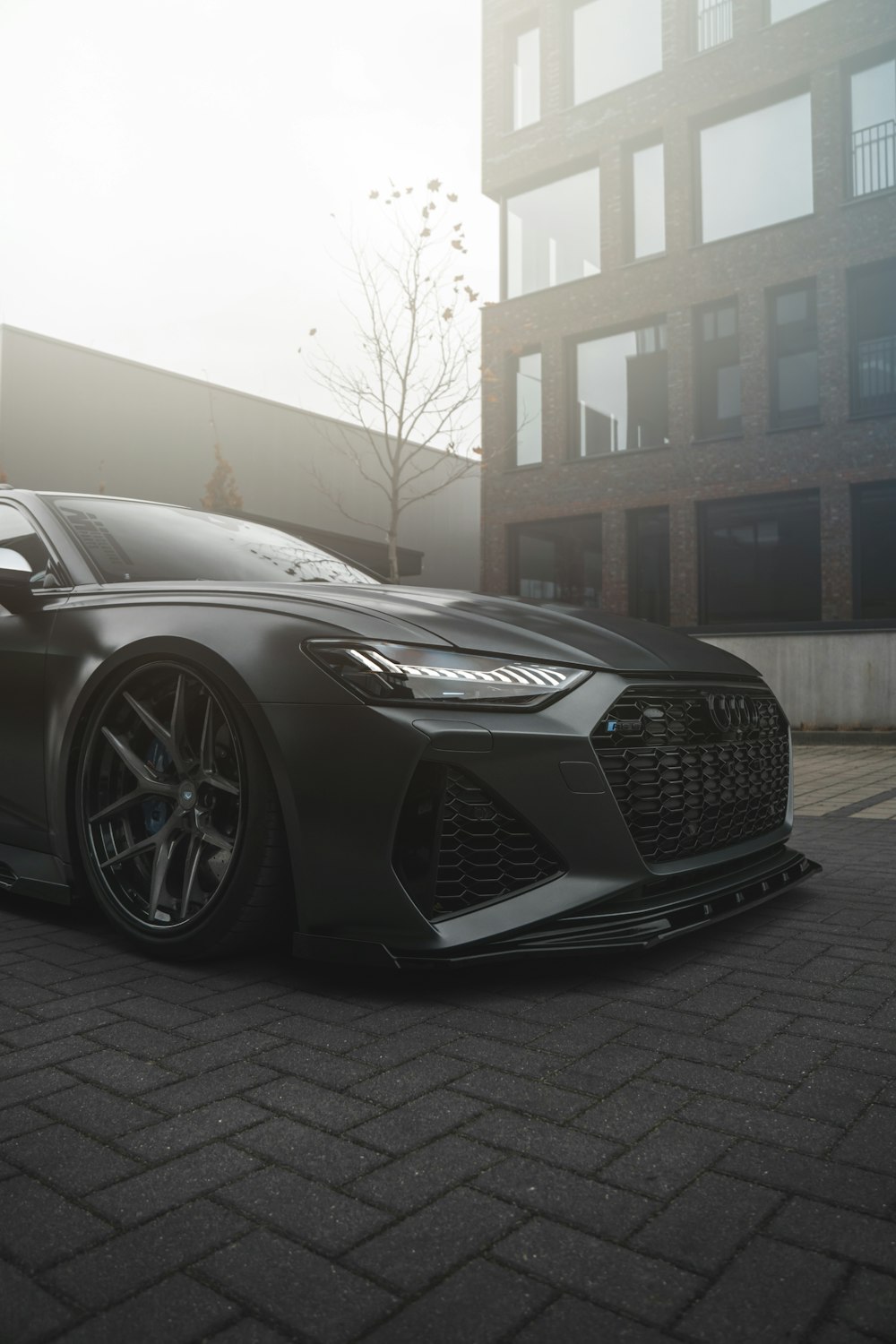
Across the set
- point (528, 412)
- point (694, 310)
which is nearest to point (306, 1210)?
point (694, 310)

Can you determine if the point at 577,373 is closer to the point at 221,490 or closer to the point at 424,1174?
the point at 221,490

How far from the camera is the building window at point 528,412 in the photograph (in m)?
20.0

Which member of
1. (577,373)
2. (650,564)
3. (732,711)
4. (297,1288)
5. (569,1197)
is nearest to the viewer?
(297,1288)

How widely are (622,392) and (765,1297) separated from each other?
18675 mm

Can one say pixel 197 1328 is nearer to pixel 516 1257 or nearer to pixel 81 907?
pixel 516 1257

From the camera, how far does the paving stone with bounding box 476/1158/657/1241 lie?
63.4 inches

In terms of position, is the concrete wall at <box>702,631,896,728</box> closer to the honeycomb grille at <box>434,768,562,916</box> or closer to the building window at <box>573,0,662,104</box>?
the building window at <box>573,0,662,104</box>

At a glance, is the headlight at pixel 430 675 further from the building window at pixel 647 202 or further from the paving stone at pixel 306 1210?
the building window at pixel 647 202

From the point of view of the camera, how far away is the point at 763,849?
3457 mm

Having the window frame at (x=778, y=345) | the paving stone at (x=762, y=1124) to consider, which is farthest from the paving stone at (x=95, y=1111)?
the window frame at (x=778, y=345)

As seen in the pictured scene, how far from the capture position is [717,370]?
17844 mm

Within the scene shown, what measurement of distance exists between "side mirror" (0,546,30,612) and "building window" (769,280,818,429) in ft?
50.2

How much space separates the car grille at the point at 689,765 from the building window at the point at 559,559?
15514 mm

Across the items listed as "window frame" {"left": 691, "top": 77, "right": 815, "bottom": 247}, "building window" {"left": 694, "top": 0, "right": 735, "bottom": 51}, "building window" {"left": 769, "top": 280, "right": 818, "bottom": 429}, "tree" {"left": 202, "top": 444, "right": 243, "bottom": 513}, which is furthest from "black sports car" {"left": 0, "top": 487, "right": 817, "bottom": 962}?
"building window" {"left": 694, "top": 0, "right": 735, "bottom": 51}
